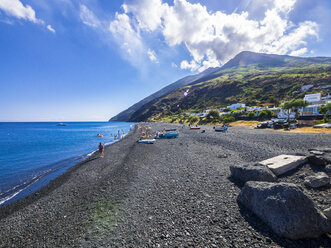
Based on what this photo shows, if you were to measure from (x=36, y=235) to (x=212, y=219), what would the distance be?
26.7 feet

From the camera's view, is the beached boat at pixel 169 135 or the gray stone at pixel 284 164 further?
the beached boat at pixel 169 135

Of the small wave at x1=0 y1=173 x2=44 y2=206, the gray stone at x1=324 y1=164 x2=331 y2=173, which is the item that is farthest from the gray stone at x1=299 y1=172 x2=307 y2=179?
the small wave at x1=0 y1=173 x2=44 y2=206

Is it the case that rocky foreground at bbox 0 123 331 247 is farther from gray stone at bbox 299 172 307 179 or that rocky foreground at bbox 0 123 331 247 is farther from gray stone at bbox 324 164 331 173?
gray stone at bbox 324 164 331 173

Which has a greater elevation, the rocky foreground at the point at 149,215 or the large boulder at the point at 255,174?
the large boulder at the point at 255,174

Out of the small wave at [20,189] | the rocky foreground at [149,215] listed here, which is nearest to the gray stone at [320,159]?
the rocky foreground at [149,215]

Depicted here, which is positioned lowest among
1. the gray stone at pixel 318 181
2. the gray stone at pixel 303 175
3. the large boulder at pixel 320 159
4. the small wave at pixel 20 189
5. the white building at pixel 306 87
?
the small wave at pixel 20 189

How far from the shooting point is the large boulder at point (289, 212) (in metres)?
4.20

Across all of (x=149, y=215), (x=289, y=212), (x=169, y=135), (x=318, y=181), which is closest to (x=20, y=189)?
(x=149, y=215)

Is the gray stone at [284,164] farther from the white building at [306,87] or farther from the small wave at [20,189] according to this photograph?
the white building at [306,87]

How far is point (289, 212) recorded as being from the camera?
14.7ft

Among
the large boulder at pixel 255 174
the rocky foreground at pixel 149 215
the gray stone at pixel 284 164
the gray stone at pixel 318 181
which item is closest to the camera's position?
the rocky foreground at pixel 149 215

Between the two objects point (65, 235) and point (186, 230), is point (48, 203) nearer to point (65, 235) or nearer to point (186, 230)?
point (65, 235)

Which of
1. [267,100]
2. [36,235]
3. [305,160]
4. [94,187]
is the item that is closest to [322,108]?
[305,160]

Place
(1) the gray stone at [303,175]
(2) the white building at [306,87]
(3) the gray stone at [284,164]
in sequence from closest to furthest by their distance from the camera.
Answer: (1) the gray stone at [303,175]
(3) the gray stone at [284,164]
(2) the white building at [306,87]
